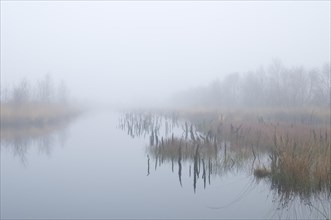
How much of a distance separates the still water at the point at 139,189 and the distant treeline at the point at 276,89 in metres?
28.0

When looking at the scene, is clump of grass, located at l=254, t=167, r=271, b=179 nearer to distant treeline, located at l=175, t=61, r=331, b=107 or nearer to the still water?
the still water

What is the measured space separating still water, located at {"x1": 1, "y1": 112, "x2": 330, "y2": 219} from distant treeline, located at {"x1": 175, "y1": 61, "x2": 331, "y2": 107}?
28.0 meters

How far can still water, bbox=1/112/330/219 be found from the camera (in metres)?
6.42

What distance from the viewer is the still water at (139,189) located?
6.42 meters

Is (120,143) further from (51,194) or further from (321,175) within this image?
(321,175)

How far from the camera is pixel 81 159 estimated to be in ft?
39.7

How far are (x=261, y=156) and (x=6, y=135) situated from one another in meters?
13.0

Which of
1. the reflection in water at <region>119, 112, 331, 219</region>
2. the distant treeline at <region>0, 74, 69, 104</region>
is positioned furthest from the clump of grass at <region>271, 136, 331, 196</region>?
the distant treeline at <region>0, 74, 69, 104</region>

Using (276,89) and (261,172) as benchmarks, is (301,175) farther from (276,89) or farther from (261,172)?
(276,89)

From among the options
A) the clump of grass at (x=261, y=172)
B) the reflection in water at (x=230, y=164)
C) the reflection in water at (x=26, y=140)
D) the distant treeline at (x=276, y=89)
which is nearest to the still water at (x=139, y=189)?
the reflection in water at (x=230, y=164)

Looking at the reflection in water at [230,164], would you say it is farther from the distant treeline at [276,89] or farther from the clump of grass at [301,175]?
the distant treeline at [276,89]

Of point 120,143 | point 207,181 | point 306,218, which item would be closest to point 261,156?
point 207,181

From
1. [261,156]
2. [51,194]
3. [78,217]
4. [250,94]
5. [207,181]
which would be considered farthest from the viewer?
[250,94]

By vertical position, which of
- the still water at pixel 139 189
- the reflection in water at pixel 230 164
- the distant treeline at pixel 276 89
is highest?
the distant treeline at pixel 276 89
